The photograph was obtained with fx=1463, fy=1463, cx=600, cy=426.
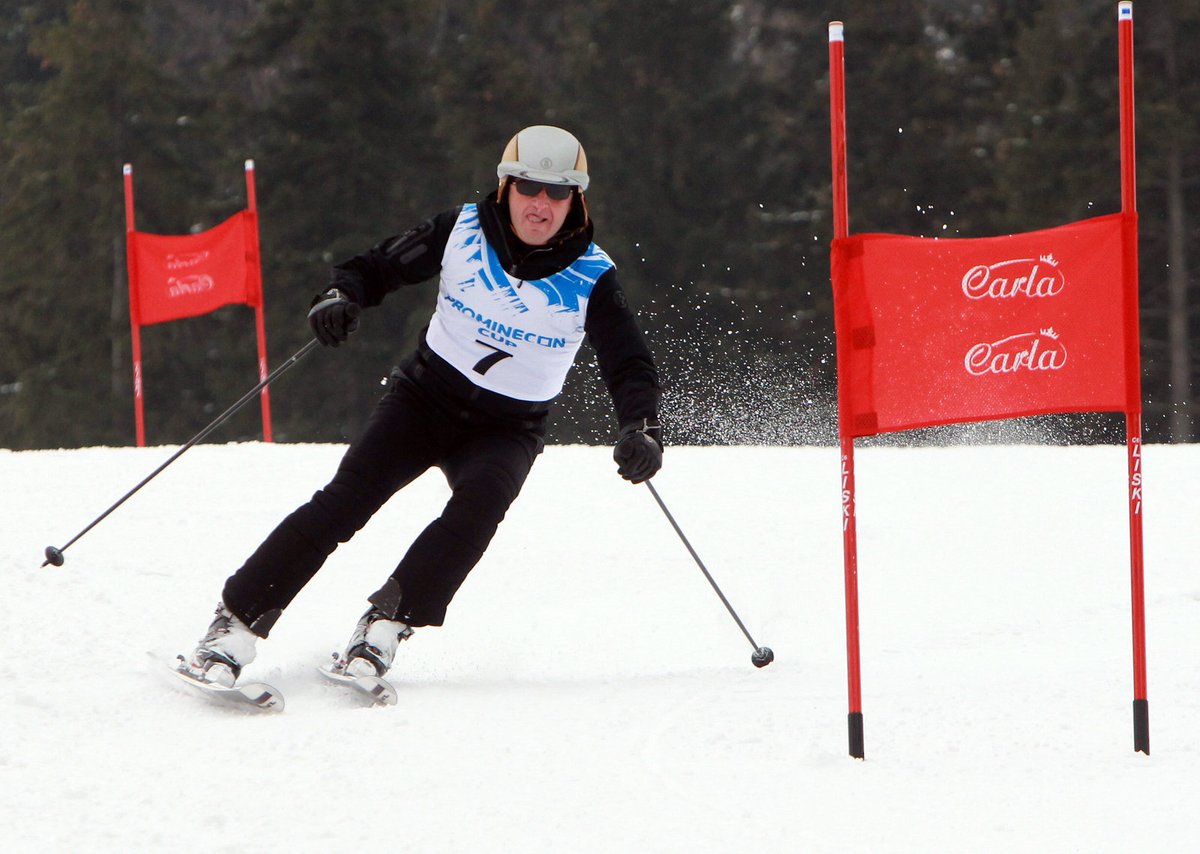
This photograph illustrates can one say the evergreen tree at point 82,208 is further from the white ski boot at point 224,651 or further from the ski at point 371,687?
the ski at point 371,687

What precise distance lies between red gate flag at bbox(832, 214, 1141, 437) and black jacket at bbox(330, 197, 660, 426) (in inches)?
29.6

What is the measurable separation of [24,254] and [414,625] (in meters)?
24.3

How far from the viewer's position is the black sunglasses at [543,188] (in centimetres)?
376

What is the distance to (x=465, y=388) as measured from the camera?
155 inches

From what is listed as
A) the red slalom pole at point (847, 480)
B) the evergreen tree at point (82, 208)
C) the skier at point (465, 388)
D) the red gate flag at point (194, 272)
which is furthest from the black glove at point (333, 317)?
the evergreen tree at point (82, 208)

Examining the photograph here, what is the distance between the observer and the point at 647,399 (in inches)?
151

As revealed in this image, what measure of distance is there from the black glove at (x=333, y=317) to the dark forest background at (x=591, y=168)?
17179mm

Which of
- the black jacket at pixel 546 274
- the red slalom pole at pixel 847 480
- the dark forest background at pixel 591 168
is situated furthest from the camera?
the dark forest background at pixel 591 168

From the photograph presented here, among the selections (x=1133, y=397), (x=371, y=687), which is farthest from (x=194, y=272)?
(x=1133, y=397)

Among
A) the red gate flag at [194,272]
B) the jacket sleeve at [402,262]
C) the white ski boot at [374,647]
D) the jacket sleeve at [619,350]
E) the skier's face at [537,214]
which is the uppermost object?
the red gate flag at [194,272]

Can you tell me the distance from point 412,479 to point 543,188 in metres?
0.83

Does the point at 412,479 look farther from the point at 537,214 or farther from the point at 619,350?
the point at 537,214

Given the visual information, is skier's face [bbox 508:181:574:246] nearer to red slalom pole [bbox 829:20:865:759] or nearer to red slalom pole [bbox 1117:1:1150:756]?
red slalom pole [bbox 829:20:865:759]

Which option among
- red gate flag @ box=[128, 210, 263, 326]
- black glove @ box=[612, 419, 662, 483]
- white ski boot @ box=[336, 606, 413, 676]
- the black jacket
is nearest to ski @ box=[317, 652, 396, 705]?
white ski boot @ box=[336, 606, 413, 676]
